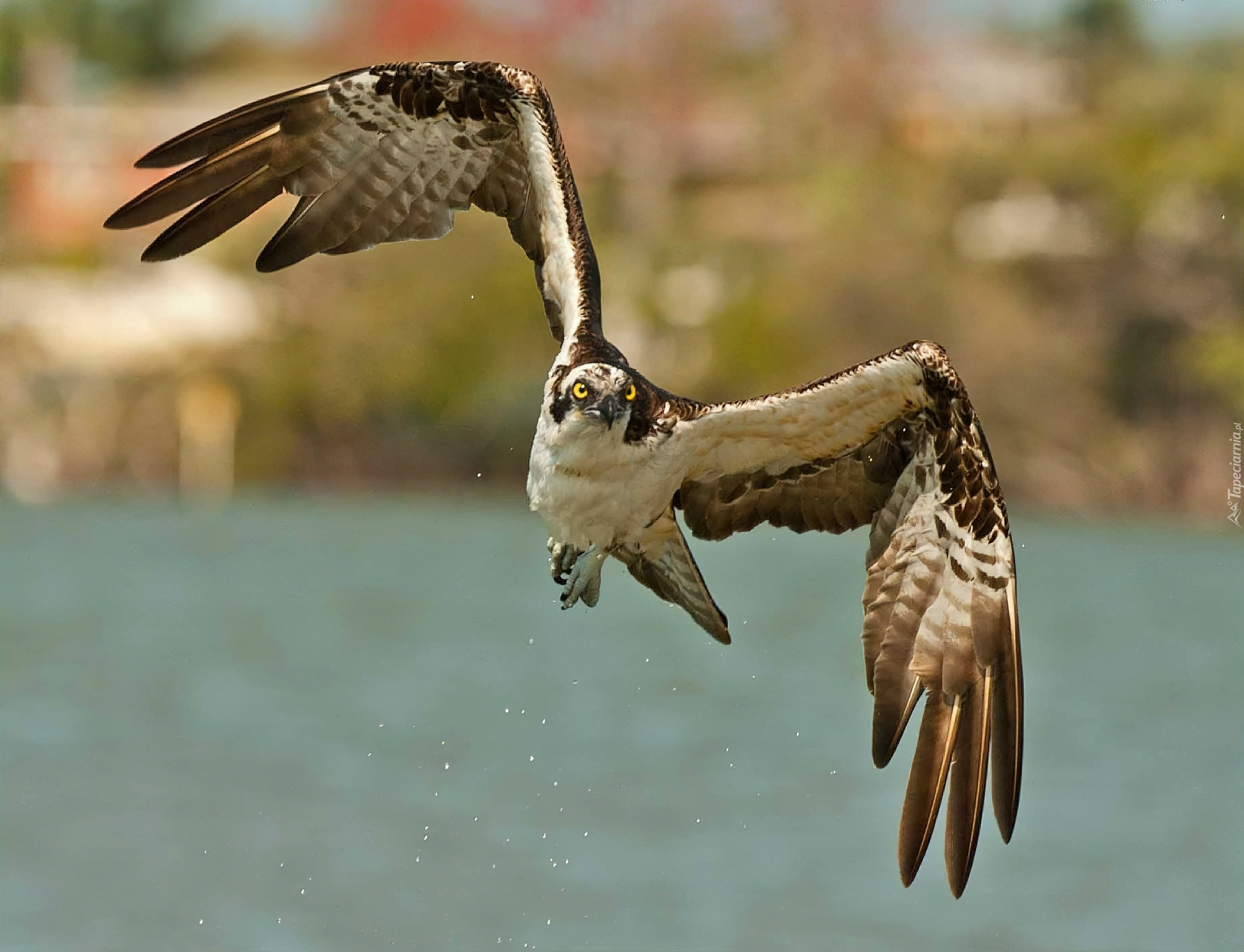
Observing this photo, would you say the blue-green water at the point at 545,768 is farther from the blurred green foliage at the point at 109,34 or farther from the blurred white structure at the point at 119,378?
the blurred green foliage at the point at 109,34

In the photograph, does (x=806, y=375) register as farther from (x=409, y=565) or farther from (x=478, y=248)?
(x=409, y=565)

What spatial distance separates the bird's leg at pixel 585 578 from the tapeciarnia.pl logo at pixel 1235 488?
27320mm

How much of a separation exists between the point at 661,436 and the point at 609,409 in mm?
330

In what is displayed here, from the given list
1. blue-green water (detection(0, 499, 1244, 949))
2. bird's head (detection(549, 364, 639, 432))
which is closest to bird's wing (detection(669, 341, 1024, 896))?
bird's head (detection(549, 364, 639, 432))

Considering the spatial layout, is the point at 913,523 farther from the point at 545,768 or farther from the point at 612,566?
the point at 612,566

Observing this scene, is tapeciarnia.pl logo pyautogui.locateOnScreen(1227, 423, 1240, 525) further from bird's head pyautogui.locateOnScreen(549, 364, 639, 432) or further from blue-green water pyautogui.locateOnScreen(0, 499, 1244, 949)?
bird's head pyautogui.locateOnScreen(549, 364, 639, 432)

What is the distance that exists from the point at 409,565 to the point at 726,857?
16165 millimetres

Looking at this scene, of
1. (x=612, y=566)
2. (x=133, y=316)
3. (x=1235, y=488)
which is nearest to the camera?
(x=612, y=566)

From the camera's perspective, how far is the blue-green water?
14172 millimetres

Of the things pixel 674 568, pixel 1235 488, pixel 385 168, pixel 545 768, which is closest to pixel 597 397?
pixel 674 568

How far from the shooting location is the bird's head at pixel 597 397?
870 cm

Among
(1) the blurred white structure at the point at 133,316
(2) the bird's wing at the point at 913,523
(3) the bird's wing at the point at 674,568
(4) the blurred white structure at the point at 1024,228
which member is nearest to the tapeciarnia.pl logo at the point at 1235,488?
(4) the blurred white structure at the point at 1024,228

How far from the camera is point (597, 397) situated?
8711 millimetres

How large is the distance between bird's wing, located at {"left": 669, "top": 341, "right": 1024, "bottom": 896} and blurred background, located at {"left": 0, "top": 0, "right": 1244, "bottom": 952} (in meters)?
4.97
